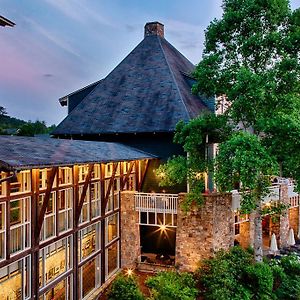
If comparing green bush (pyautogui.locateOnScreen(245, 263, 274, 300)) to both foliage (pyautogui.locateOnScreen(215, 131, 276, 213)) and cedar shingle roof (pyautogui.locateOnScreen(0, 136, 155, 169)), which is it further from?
cedar shingle roof (pyautogui.locateOnScreen(0, 136, 155, 169))

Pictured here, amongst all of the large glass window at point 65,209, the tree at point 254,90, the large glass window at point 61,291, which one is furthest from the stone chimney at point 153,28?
the large glass window at point 61,291

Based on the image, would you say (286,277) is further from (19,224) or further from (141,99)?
(19,224)

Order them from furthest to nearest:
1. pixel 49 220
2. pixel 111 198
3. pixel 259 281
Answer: pixel 111 198
pixel 259 281
pixel 49 220

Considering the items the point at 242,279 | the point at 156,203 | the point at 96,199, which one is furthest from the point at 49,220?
the point at 242,279

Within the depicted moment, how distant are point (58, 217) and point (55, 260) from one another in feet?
5.27

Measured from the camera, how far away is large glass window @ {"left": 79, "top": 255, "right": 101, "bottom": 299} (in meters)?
14.7

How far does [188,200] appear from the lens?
16.5m

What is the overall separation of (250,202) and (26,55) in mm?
29130

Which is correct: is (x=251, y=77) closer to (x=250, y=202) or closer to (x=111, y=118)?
(x=250, y=202)

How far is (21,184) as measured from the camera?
36.0 ft

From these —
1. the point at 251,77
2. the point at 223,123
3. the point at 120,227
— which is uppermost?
the point at 251,77

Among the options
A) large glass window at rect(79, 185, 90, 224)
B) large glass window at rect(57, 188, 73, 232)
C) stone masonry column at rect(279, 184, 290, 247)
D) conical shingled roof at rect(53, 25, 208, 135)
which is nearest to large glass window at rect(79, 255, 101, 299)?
large glass window at rect(79, 185, 90, 224)

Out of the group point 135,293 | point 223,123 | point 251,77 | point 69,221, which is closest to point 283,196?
point 223,123

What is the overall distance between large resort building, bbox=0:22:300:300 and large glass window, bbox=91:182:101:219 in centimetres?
6
